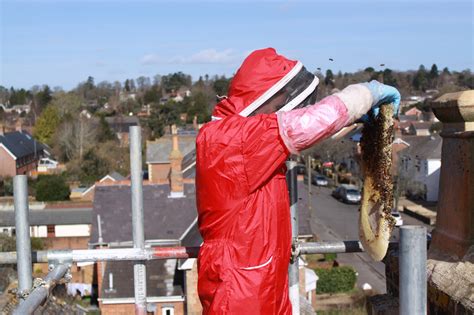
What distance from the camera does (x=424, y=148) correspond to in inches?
1131

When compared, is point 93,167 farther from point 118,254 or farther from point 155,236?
point 118,254

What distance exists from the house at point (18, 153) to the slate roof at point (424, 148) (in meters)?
20.4

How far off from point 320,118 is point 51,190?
29.5 meters

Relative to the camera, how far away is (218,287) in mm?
2480

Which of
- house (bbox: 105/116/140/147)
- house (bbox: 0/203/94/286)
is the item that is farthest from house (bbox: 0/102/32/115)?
house (bbox: 0/203/94/286)

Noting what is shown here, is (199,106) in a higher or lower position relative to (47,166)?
higher

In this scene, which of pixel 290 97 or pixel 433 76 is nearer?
pixel 290 97

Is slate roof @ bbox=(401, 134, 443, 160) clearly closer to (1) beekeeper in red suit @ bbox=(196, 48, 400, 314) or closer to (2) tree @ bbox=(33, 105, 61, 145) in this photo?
(1) beekeeper in red suit @ bbox=(196, 48, 400, 314)

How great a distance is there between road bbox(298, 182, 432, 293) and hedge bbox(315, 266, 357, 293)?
36 centimetres

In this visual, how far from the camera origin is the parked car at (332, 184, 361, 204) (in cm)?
2795

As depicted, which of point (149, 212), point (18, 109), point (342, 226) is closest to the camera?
point (149, 212)

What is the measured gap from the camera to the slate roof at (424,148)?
27.2 metres

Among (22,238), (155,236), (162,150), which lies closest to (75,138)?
(162,150)

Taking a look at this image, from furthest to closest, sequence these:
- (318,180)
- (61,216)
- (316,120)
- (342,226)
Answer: (318,180)
(61,216)
(342,226)
(316,120)
